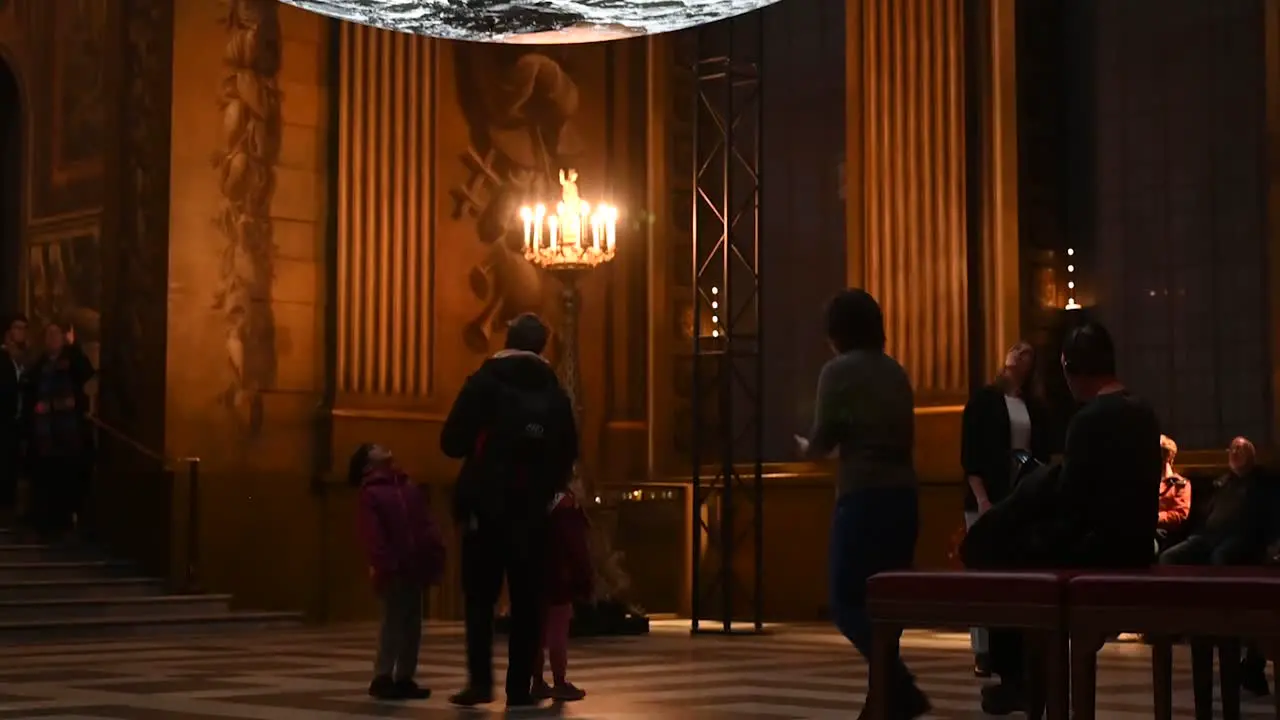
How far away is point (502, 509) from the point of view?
8711 mm

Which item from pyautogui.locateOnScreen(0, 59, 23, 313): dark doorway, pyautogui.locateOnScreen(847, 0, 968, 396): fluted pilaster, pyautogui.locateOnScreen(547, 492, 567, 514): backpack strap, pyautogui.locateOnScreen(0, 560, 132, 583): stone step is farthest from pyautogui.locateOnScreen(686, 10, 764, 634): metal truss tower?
pyautogui.locateOnScreen(547, 492, 567, 514): backpack strap

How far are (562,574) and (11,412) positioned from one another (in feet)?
29.8

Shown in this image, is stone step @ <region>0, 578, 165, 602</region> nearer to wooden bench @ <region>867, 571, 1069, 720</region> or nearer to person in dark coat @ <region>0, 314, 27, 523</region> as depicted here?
person in dark coat @ <region>0, 314, 27, 523</region>

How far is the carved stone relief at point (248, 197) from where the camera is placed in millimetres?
16812

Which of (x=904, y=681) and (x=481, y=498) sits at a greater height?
(x=481, y=498)

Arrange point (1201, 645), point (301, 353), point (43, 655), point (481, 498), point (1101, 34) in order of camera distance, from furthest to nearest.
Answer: point (301, 353)
point (1101, 34)
point (43, 655)
point (481, 498)
point (1201, 645)

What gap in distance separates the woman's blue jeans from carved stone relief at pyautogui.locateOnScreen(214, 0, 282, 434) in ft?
33.8

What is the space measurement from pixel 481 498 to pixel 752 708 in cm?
143

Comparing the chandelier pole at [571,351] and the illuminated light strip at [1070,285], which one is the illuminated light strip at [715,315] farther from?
the illuminated light strip at [1070,285]

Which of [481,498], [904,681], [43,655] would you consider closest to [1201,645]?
[904,681]

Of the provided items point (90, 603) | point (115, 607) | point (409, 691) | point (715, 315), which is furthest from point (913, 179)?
point (409, 691)

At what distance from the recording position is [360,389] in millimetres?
17406

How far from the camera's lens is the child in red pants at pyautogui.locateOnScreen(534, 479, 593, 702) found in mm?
9062

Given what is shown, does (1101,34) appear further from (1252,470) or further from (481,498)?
(481,498)
